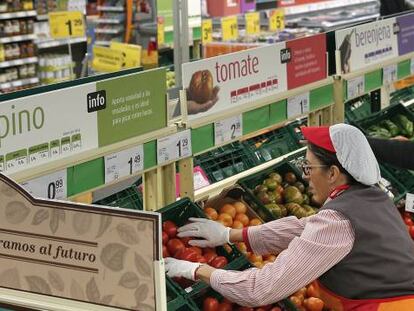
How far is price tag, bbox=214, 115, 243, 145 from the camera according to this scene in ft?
11.2

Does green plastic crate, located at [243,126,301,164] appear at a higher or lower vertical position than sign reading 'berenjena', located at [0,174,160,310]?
lower

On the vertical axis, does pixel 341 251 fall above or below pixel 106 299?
below

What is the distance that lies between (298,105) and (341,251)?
1.50 meters

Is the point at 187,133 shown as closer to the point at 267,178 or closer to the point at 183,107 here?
the point at 183,107

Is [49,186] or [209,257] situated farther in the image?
[209,257]

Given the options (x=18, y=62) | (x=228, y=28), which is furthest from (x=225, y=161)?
(x=18, y=62)

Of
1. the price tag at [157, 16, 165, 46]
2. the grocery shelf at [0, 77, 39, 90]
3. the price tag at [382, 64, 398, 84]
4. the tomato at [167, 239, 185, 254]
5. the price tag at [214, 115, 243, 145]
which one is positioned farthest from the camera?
the grocery shelf at [0, 77, 39, 90]

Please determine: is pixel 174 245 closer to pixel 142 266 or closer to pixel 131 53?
pixel 142 266

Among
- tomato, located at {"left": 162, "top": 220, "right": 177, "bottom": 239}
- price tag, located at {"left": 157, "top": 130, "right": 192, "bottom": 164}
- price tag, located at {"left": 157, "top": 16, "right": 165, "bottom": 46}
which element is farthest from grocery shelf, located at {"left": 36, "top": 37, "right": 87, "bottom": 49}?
tomato, located at {"left": 162, "top": 220, "right": 177, "bottom": 239}

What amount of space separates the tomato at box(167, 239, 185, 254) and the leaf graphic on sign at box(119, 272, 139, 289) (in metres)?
1.29

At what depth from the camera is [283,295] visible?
8.64ft

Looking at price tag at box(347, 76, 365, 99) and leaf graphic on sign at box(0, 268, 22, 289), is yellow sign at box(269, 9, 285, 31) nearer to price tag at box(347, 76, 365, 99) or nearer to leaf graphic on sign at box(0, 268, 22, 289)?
price tag at box(347, 76, 365, 99)

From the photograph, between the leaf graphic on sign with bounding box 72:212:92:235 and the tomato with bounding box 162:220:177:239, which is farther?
the tomato with bounding box 162:220:177:239

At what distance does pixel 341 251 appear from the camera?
262 centimetres
